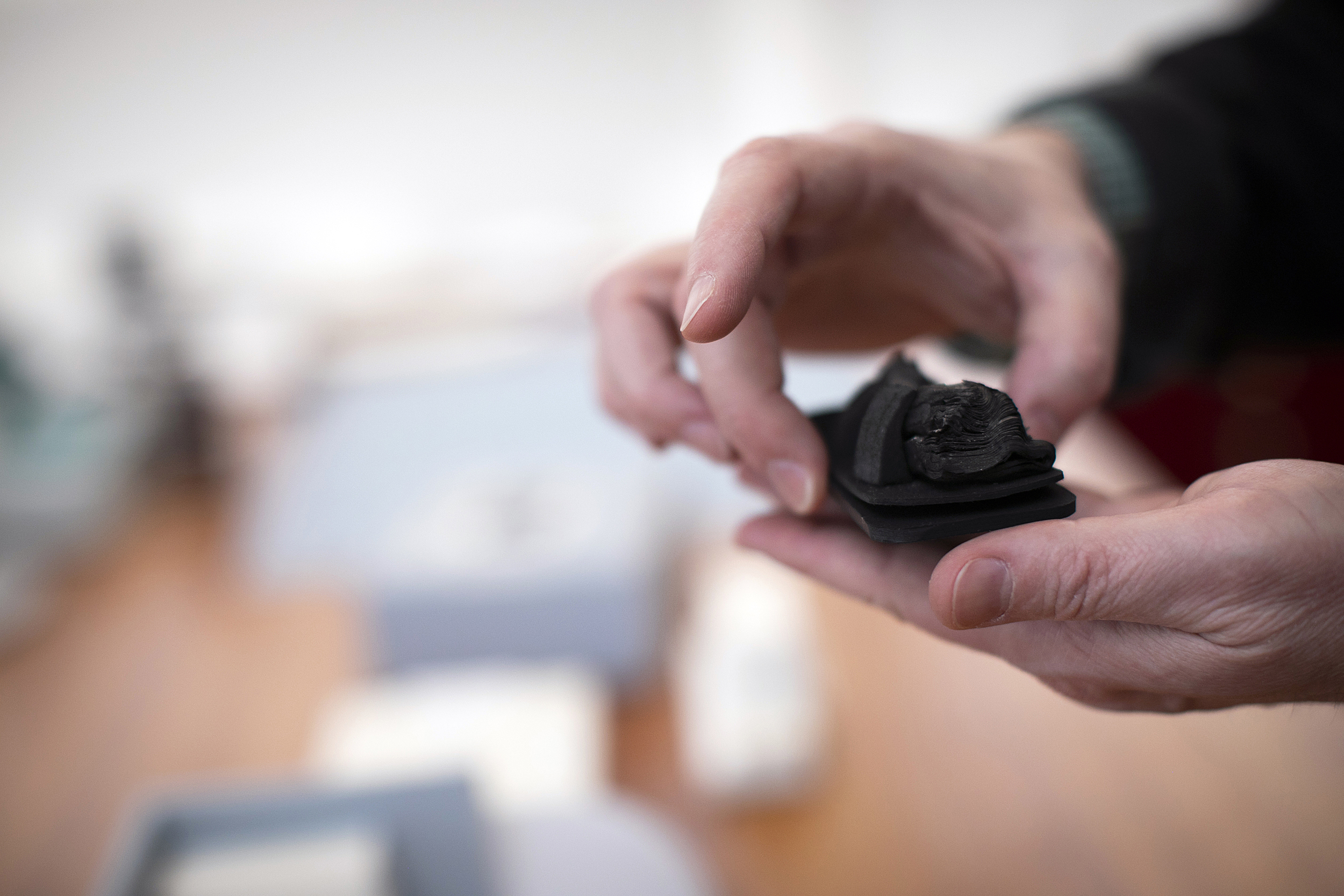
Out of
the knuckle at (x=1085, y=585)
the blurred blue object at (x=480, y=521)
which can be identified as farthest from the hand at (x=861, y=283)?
the blurred blue object at (x=480, y=521)

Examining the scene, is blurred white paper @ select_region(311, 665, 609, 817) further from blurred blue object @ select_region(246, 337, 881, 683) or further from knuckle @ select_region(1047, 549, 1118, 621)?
knuckle @ select_region(1047, 549, 1118, 621)

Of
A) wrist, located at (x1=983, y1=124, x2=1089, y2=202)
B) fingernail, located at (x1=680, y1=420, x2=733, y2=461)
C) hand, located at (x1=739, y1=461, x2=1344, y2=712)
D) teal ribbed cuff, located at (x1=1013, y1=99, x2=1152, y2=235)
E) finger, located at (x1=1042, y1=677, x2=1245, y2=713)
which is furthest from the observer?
teal ribbed cuff, located at (x1=1013, y1=99, x2=1152, y2=235)

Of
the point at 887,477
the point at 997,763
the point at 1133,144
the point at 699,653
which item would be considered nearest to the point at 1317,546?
the point at 887,477

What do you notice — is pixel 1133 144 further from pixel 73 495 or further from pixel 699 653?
pixel 73 495

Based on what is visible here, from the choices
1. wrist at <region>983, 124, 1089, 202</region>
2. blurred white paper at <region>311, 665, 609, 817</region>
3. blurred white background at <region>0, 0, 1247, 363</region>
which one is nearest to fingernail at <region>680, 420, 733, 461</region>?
wrist at <region>983, 124, 1089, 202</region>

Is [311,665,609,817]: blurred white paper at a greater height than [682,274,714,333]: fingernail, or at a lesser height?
lesser

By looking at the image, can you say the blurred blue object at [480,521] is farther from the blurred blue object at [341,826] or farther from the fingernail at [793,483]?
the fingernail at [793,483]
